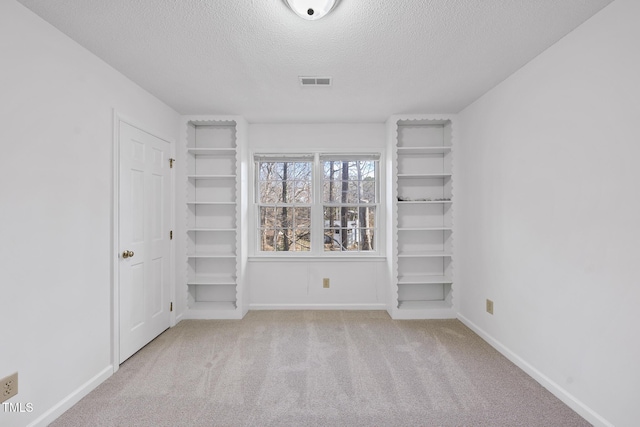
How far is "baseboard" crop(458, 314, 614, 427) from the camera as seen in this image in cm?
191

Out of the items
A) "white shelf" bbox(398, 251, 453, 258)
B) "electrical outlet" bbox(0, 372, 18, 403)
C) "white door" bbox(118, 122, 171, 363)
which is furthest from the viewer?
"white shelf" bbox(398, 251, 453, 258)

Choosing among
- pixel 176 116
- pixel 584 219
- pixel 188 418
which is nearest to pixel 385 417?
pixel 188 418

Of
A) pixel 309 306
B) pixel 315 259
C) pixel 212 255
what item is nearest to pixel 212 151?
pixel 212 255

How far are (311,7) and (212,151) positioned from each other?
2.58 metres

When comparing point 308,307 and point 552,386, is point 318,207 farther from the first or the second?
point 552,386

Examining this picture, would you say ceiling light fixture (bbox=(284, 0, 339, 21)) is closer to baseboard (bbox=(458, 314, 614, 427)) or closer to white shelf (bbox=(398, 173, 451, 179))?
white shelf (bbox=(398, 173, 451, 179))

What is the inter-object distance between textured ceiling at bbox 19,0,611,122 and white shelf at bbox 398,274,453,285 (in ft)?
6.92

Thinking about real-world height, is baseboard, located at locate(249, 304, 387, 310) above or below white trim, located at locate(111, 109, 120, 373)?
below

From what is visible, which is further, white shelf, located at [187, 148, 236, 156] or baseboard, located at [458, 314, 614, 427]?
white shelf, located at [187, 148, 236, 156]

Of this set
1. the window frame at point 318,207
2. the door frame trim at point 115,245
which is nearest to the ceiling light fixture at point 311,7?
the door frame trim at point 115,245

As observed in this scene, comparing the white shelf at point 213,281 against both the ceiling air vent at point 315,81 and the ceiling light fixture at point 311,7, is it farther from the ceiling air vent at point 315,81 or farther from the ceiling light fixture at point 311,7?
the ceiling light fixture at point 311,7

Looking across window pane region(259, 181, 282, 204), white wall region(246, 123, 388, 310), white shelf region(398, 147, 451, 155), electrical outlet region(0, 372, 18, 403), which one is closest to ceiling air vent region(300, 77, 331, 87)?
white wall region(246, 123, 388, 310)

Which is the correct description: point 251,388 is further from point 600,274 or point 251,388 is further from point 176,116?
point 176,116

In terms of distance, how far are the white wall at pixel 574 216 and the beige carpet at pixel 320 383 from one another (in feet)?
1.04
